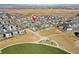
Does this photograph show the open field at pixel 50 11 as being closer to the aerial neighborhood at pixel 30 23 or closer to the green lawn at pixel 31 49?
the aerial neighborhood at pixel 30 23

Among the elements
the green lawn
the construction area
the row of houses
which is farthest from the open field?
the green lawn

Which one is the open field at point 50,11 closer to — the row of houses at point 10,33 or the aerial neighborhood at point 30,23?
the aerial neighborhood at point 30,23

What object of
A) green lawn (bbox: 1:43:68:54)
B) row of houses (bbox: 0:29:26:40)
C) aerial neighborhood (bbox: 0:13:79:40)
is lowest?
green lawn (bbox: 1:43:68:54)

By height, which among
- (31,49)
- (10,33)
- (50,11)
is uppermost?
(50,11)

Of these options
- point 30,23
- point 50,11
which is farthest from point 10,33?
point 50,11

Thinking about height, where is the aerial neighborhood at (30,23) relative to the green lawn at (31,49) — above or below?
above

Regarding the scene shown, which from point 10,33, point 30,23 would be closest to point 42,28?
point 30,23

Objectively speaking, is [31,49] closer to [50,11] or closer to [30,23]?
[30,23]

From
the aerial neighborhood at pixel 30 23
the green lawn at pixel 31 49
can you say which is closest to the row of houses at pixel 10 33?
the aerial neighborhood at pixel 30 23

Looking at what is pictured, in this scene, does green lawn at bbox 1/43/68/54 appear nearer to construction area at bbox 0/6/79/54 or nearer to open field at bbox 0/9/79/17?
construction area at bbox 0/6/79/54

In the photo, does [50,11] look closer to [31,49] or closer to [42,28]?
[42,28]

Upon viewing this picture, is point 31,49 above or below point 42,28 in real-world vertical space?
below

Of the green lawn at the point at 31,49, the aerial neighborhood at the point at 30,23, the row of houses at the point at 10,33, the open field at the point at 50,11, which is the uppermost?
the open field at the point at 50,11
